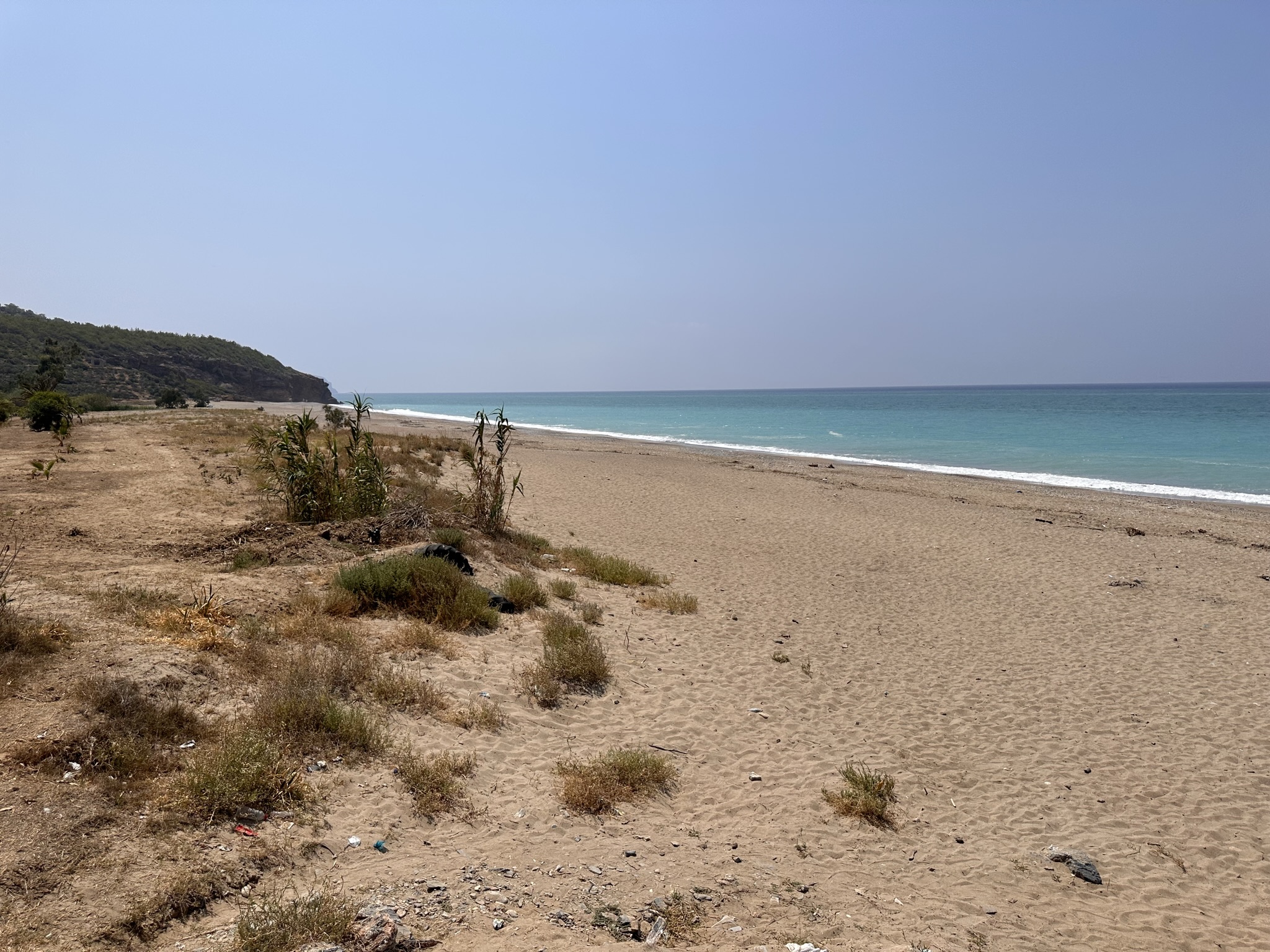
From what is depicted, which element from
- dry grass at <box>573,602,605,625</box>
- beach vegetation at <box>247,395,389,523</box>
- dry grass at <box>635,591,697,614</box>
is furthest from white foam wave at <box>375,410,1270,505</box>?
beach vegetation at <box>247,395,389,523</box>

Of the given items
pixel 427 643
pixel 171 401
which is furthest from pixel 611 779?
pixel 171 401

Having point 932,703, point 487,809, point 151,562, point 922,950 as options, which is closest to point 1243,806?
point 932,703

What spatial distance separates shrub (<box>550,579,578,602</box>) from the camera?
31.1ft

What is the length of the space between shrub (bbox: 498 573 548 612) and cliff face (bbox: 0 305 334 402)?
40605mm

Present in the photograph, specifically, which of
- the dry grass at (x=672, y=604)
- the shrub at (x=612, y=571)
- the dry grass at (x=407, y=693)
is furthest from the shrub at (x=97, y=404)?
the dry grass at (x=407, y=693)

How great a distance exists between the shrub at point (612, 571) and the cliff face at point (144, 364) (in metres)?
39.5

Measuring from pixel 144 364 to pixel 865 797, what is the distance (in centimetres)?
6420

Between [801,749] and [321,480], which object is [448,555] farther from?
[801,749]

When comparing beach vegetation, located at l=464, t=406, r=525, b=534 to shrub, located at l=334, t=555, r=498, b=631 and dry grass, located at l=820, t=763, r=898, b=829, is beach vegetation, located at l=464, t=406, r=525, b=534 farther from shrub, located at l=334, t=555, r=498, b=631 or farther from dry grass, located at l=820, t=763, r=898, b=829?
dry grass, located at l=820, t=763, r=898, b=829

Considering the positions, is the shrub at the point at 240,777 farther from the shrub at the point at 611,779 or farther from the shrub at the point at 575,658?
the shrub at the point at 575,658

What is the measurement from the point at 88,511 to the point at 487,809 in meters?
9.07

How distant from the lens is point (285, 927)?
3.10 metres

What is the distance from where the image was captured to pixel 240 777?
4086 mm

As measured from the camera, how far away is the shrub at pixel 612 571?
1084cm
